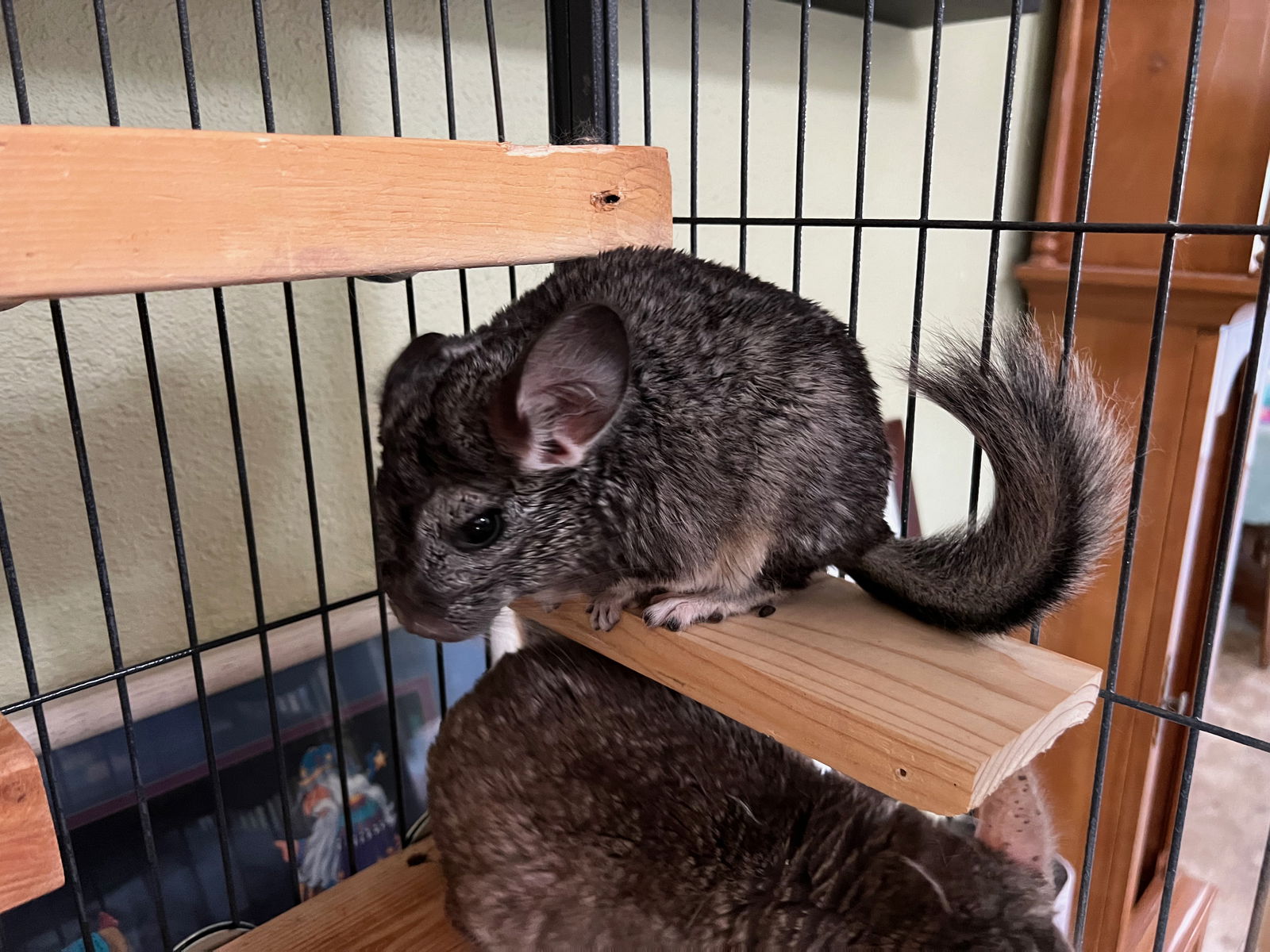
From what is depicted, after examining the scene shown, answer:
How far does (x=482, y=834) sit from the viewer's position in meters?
0.90

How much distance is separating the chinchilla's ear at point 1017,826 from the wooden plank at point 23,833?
28.7 inches

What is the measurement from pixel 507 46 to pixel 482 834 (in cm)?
106

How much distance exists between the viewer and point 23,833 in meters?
0.44

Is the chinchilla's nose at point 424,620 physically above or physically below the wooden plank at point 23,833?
below

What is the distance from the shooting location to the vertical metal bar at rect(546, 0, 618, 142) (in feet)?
3.39

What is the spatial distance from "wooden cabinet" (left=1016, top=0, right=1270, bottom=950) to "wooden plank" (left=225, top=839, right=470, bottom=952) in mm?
1337

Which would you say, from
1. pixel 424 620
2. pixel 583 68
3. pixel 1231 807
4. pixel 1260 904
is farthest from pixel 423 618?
pixel 1231 807

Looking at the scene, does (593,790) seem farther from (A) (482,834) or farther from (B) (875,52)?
(B) (875,52)

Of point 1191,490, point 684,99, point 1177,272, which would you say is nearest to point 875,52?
point 684,99

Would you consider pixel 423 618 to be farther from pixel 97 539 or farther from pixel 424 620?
pixel 97 539

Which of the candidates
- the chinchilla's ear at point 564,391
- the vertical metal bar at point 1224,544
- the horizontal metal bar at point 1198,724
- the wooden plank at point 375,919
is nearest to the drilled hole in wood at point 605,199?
the chinchilla's ear at point 564,391

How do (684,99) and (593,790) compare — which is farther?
(684,99)

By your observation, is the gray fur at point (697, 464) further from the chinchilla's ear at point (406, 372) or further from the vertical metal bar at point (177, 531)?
the vertical metal bar at point (177, 531)

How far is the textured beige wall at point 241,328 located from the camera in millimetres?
1020
